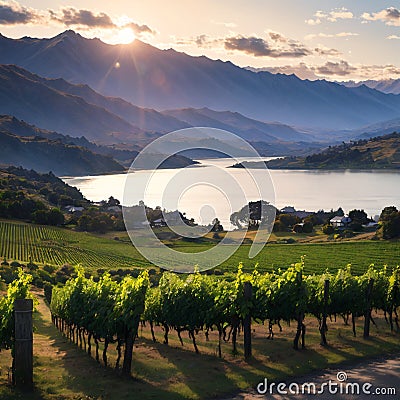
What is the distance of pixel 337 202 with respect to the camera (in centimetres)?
15550

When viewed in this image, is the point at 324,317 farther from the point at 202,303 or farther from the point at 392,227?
the point at 392,227

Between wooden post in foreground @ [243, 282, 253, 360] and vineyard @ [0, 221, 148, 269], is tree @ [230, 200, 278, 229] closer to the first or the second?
vineyard @ [0, 221, 148, 269]

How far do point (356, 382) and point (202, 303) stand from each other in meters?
6.30

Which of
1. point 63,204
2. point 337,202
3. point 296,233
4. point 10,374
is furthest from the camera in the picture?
point 337,202

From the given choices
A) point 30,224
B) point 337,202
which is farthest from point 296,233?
point 337,202

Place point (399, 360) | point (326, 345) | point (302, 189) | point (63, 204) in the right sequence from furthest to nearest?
point (302, 189) → point (63, 204) → point (326, 345) → point (399, 360)

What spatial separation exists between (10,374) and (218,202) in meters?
134

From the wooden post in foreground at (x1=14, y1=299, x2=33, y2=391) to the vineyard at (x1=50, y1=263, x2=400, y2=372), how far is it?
2756 millimetres

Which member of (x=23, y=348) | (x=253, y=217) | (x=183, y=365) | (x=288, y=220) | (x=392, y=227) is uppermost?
(x=253, y=217)

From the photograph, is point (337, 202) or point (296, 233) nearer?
point (296, 233)

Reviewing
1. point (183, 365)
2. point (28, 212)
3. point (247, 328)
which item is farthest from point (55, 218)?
point (183, 365)

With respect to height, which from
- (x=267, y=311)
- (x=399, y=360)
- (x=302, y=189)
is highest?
(x=302, y=189)

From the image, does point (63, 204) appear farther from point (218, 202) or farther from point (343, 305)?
point (343, 305)

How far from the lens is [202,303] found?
64.4 ft
